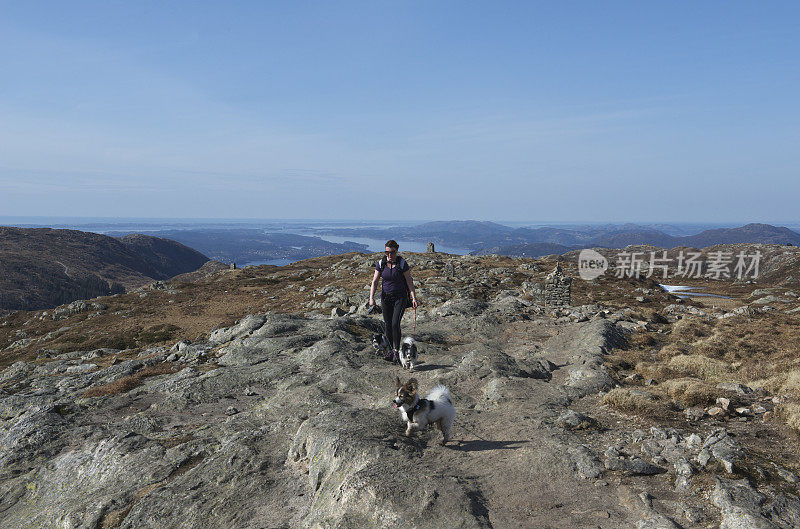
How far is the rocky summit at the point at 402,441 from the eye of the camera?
626 centimetres

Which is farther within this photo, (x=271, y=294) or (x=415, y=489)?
(x=271, y=294)

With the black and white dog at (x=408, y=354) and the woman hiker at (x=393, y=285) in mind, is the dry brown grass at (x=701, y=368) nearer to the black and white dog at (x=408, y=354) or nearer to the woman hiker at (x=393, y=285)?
the black and white dog at (x=408, y=354)

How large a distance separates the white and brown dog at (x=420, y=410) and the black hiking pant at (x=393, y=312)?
180 inches

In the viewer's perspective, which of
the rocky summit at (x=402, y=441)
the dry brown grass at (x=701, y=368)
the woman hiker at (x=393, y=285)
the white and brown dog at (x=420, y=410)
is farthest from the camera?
the dry brown grass at (x=701, y=368)

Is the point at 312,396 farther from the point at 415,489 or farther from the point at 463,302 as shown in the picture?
the point at 463,302

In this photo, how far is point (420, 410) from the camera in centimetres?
805

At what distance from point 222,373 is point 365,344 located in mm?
5668

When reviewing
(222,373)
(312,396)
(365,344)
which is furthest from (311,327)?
(312,396)

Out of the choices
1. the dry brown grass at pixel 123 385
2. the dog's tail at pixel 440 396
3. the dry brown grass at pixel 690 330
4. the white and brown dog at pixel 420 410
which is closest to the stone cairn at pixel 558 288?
the dry brown grass at pixel 690 330

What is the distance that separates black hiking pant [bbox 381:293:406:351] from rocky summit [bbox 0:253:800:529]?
1170 mm

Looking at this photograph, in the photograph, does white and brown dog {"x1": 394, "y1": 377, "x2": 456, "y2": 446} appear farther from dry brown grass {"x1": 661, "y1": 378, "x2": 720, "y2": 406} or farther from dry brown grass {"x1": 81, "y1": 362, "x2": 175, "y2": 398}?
dry brown grass {"x1": 81, "y1": 362, "x2": 175, "y2": 398}

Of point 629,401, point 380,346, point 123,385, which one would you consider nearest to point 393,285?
point 380,346

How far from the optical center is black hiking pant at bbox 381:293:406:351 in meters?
12.6

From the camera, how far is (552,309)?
26656 mm
